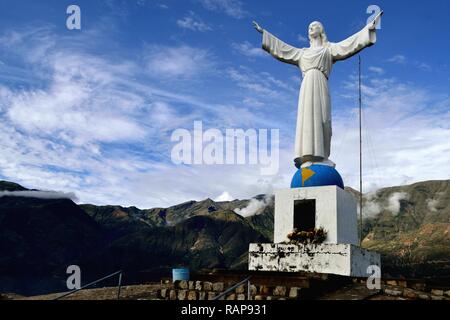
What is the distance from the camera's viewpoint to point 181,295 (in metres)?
11.9

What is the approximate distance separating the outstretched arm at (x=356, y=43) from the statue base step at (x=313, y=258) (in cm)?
745

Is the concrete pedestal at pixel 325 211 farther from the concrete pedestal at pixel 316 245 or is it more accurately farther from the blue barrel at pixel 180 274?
the blue barrel at pixel 180 274

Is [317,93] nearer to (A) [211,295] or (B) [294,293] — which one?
(B) [294,293]

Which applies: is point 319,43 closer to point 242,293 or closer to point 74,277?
point 242,293

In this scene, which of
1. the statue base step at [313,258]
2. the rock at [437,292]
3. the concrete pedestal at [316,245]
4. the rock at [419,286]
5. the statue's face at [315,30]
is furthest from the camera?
the statue's face at [315,30]

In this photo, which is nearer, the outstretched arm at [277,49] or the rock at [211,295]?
the rock at [211,295]

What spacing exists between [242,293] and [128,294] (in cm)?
386

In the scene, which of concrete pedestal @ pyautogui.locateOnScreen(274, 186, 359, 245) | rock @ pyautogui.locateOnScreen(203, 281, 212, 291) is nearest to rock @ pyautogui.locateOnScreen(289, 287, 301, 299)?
rock @ pyautogui.locateOnScreen(203, 281, 212, 291)

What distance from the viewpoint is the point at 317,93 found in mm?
17797

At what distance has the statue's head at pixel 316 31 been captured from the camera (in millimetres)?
18344

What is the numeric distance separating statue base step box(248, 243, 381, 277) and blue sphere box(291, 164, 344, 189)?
239 centimetres

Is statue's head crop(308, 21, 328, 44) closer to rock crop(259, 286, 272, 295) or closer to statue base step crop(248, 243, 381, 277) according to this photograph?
statue base step crop(248, 243, 381, 277)

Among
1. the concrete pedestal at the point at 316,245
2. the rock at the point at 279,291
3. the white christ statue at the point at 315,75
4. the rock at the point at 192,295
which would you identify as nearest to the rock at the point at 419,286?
the concrete pedestal at the point at 316,245
